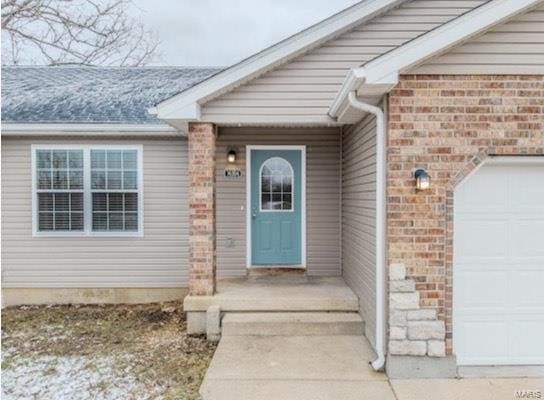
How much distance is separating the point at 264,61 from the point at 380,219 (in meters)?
2.69

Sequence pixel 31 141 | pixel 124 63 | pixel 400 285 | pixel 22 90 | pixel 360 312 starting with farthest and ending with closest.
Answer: pixel 124 63
pixel 22 90
pixel 31 141
pixel 360 312
pixel 400 285

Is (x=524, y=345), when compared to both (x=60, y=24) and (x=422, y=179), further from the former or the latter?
(x=60, y=24)

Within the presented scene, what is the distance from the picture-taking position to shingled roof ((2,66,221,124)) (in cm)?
752

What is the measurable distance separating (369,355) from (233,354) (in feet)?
5.11

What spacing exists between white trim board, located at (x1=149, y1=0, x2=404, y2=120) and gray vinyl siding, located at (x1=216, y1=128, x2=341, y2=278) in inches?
69.5

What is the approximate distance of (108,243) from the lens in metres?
7.62

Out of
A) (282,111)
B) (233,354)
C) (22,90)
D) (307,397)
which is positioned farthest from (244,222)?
(22,90)

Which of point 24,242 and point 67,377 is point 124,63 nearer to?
point 24,242

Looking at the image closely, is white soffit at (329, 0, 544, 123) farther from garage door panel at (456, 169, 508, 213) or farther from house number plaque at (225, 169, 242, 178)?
house number plaque at (225, 169, 242, 178)

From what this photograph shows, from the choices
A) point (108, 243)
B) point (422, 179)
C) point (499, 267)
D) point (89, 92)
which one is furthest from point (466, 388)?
point (89, 92)

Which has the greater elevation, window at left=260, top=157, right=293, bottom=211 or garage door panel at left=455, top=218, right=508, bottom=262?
window at left=260, top=157, right=293, bottom=211

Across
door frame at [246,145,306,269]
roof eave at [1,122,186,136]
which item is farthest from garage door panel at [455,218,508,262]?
roof eave at [1,122,186,136]

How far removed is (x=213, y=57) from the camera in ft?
78.9

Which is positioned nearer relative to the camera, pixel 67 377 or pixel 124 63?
pixel 67 377
